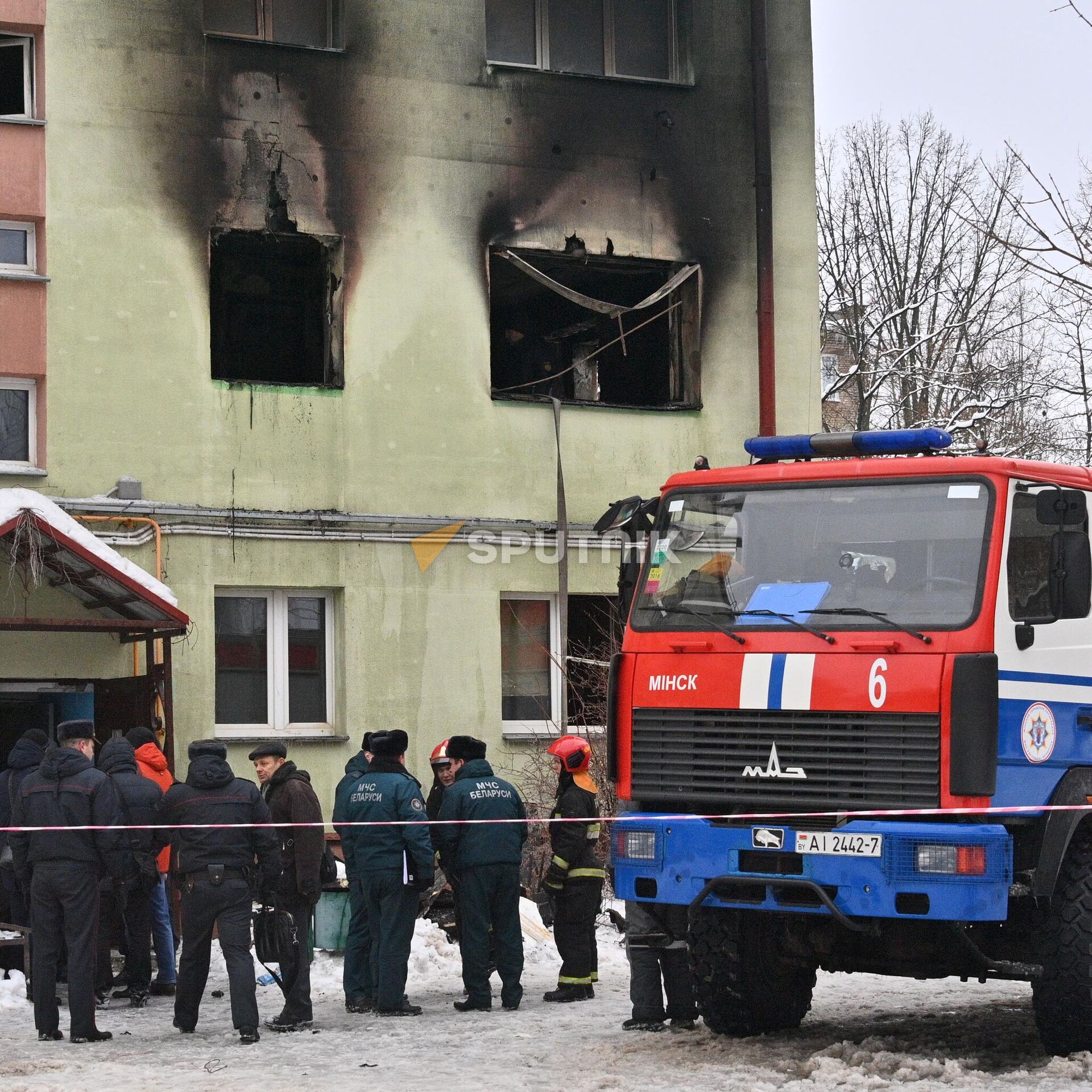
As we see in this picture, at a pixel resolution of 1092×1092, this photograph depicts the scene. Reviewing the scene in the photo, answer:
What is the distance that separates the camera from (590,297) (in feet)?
62.8

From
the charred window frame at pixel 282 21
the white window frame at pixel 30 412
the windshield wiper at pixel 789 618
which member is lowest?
the windshield wiper at pixel 789 618

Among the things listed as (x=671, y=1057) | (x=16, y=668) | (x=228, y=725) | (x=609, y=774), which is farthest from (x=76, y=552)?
(x=671, y=1057)

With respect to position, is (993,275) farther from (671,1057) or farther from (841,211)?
(671,1057)

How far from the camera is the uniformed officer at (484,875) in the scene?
38.3 ft

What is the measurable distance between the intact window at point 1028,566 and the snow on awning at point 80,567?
737 centimetres

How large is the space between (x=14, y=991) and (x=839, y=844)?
6.27m

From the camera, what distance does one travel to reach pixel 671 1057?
31.4 feet

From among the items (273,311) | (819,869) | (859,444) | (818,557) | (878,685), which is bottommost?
(819,869)

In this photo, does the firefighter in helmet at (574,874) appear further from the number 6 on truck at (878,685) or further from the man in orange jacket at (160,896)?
the number 6 on truck at (878,685)

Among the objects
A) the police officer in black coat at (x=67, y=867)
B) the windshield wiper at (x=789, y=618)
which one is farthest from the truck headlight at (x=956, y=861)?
the police officer in black coat at (x=67, y=867)

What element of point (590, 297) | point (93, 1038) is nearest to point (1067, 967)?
point (93, 1038)

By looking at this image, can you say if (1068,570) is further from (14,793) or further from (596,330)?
(596,330)

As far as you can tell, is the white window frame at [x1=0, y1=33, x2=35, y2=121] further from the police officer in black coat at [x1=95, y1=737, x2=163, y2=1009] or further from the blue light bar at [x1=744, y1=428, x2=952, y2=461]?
the blue light bar at [x1=744, y1=428, x2=952, y2=461]

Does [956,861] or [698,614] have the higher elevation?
[698,614]
